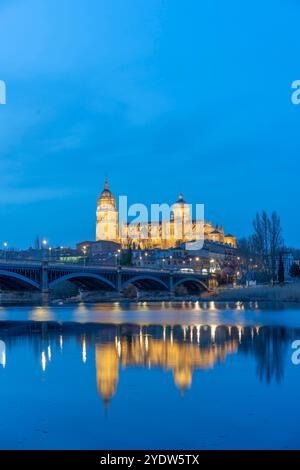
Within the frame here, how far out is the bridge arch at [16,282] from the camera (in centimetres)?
6283

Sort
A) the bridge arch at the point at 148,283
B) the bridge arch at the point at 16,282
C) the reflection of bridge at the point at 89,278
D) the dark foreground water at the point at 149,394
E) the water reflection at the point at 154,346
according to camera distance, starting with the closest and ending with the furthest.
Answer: the dark foreground water at the point at 149,394, the water reflection at the point at 154,346, the bridge arch at the point at 16,282, the reflection of bridge at the point at 89,278, the bridge arch at the point at 148,283

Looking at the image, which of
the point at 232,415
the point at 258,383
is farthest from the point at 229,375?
the point at 232,415

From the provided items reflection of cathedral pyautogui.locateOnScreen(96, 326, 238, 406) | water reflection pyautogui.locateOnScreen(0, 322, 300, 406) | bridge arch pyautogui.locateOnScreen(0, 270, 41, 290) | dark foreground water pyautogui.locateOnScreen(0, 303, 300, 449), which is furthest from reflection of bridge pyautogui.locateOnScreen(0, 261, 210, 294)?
dark foreground water pyautogui.locateOnScreen(0, 303, 300, 449)

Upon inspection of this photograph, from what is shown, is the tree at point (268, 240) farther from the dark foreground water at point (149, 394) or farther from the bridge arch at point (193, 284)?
the dark foreground water at point (149, 394)

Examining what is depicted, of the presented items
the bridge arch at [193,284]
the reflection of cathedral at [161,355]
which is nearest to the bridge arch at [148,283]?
the bridge arch at [193,284]

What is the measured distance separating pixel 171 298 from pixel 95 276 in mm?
18614

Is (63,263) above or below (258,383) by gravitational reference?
above

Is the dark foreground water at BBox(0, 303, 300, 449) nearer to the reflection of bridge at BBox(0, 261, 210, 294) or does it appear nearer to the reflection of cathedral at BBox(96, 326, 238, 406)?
the reflection of cathedral at BBox(96, 326, 238, 406)

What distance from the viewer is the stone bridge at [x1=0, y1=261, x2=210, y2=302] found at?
6625 centimetres

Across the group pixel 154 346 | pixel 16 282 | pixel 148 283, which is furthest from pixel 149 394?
pixel 148 283

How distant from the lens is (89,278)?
7925 centimetres

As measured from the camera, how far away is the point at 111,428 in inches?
464

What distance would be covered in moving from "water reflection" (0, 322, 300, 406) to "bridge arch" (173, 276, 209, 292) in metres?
68.6
